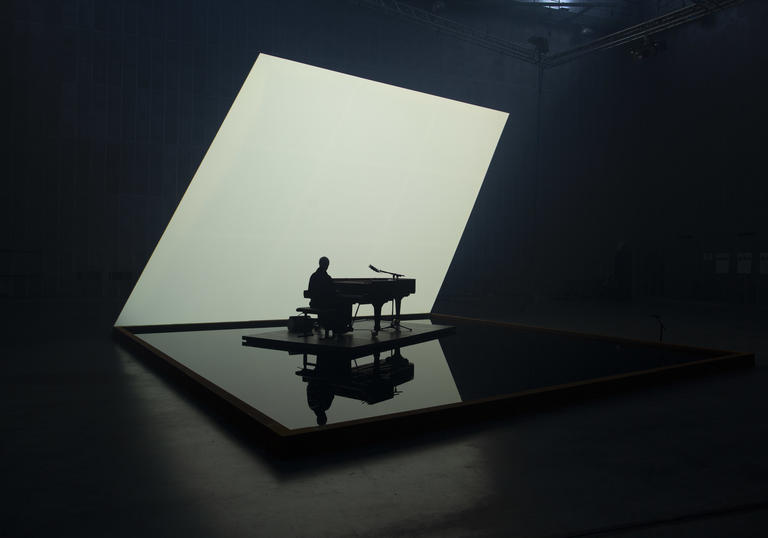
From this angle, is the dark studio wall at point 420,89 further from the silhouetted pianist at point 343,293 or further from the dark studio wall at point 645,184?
the silhouetted pianist at point 343,293

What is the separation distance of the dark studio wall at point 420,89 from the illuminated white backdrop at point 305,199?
1.00 ft

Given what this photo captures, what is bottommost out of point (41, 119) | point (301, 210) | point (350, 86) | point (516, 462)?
point (516, 462)

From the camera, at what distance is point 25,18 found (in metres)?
7.05

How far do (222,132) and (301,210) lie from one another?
153cm

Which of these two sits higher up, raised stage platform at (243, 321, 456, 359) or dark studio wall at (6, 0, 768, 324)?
dark studio wall at (6, 0, 768, 324)

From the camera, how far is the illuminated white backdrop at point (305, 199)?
25.8 ft

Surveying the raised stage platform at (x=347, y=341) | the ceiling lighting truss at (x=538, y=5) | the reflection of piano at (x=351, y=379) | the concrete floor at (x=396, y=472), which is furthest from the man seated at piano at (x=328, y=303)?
the ceiling lighting truss at (x=538, y=5)

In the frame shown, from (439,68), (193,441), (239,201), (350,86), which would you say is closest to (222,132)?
(239,201)

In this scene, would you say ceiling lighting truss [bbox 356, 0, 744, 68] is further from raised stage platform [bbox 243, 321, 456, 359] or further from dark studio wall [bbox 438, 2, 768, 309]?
raised stage platform [bbox 243, 321, 456, 359]

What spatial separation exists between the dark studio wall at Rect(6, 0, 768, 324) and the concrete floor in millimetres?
4366

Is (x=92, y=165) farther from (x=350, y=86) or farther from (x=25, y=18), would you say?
(x=350, y=86)

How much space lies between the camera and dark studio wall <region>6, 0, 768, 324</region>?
7168 mm

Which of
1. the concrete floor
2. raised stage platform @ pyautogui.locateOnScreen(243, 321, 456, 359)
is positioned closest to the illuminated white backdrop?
raised stage platform @ pyautogui.locateOnScreen(243, 321, 456, 359)

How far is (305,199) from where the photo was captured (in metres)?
8.58
